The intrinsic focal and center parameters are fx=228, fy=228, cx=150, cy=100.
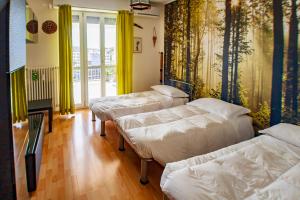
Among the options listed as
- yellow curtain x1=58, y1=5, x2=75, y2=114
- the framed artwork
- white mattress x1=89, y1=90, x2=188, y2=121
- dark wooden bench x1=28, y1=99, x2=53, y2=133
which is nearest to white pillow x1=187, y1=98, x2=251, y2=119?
white mattress x1=89, y1=90, x2=188, y2=121

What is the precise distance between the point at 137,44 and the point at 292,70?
3647 millimetres

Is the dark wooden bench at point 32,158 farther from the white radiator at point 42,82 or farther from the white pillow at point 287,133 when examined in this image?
the white pillow at point 287,133

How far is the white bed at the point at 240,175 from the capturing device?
62.4 inches

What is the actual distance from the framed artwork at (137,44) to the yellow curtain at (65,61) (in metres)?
1.54

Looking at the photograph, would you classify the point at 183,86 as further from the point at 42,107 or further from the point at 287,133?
the point at 42,107

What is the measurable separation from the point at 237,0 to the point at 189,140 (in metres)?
2.26

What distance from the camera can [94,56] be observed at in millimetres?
5258

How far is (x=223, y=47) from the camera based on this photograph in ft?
12.1

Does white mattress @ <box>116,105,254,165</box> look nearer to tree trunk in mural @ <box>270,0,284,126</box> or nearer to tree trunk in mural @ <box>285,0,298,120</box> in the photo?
tree trunk in mural @ <box>270,0,284,126</box>

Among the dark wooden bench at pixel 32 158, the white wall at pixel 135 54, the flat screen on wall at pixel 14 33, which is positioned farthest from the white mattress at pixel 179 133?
the white wall at pixel 135 54

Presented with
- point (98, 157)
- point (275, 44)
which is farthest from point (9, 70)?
point (275, 44)

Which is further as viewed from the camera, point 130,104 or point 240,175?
point 130,104

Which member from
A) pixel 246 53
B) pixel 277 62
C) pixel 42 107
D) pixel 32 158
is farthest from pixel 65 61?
pixel 277 62

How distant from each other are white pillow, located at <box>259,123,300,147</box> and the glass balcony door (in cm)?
383
